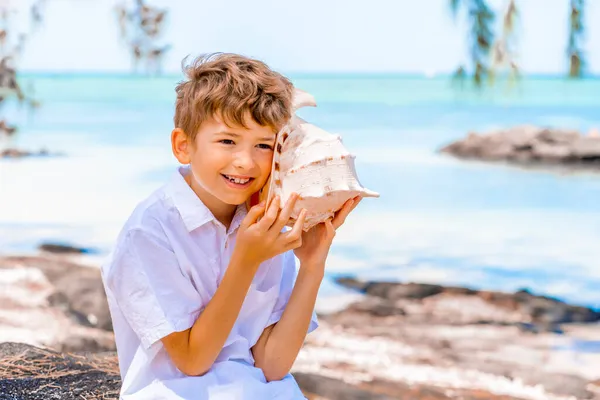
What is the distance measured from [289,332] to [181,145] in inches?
15.9

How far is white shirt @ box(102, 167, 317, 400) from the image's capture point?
1.43 metres

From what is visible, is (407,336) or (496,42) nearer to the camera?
(496,42)

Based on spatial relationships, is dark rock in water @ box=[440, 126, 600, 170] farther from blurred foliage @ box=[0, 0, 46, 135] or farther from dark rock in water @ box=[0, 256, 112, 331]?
blurred foliage @ box=[0, 0, 46, 135]

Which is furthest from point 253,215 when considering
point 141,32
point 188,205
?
point 141,32

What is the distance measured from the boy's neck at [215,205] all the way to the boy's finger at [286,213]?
0.59 feet

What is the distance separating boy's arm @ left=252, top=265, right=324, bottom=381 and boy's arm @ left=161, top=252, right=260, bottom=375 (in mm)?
142

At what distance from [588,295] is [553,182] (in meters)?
2.15

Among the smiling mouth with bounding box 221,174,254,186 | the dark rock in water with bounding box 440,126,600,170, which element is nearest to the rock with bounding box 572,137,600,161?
the dark rock in water with bounding box 440,126,600,170

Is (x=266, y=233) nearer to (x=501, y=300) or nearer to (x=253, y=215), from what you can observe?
(x=253, y=215)

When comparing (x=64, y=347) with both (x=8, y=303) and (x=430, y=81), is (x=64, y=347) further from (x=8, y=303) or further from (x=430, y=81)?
(x=430, y=81)

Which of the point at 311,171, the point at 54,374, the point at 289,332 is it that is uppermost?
the point at 311,171

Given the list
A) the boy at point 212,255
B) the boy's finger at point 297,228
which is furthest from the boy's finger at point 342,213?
the boy's finger at point 297,228

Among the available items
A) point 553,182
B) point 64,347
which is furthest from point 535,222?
point 64,347

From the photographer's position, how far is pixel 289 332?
1.56 meters
